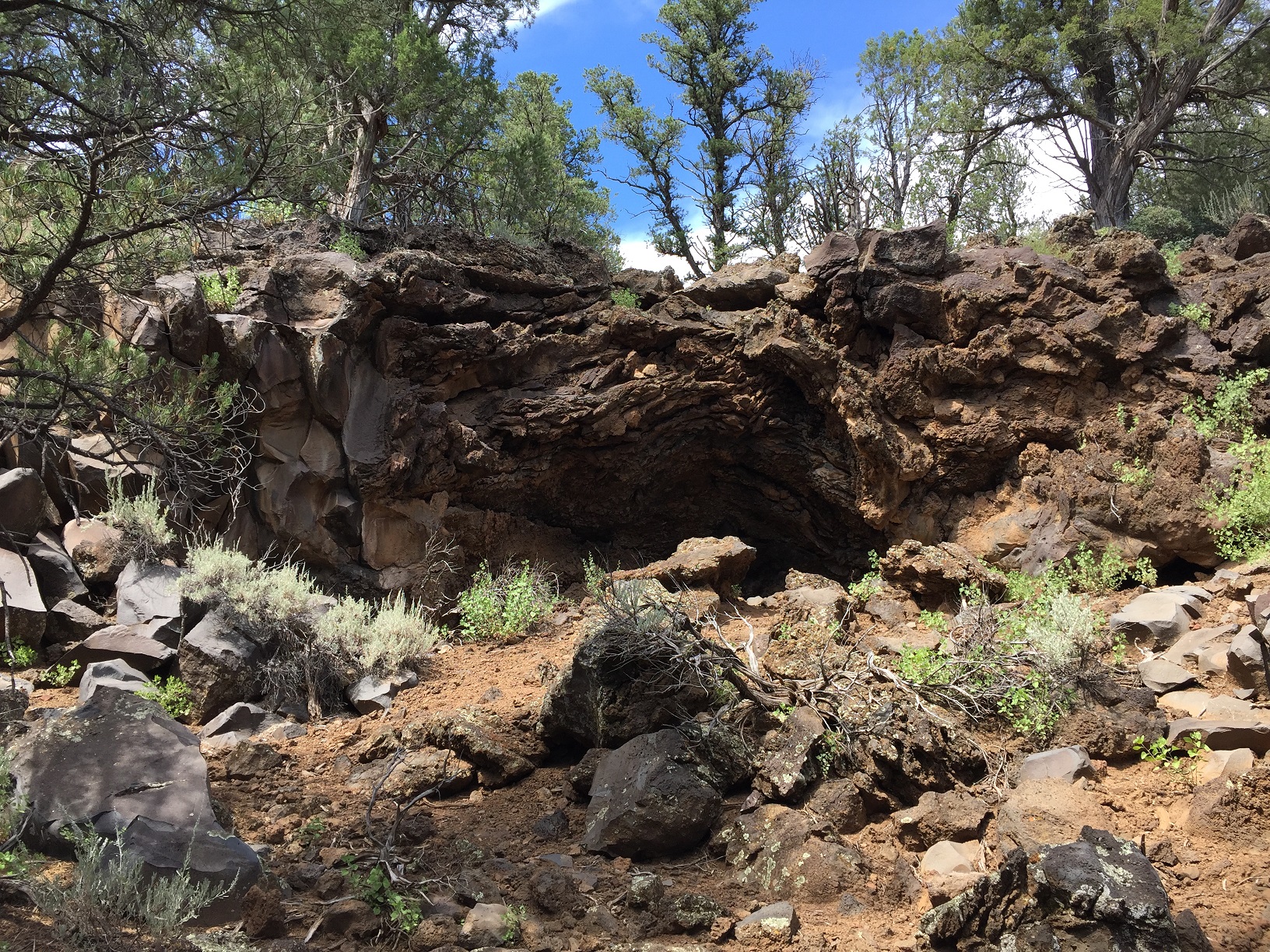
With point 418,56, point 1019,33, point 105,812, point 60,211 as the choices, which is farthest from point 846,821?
point 1019,33

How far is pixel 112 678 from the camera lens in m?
5.83

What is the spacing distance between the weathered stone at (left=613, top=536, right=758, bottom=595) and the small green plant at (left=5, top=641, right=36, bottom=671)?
16.0 feet

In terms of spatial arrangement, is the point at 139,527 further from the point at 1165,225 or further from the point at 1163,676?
the point at 1165,225

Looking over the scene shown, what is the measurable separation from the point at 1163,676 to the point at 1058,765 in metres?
1.42

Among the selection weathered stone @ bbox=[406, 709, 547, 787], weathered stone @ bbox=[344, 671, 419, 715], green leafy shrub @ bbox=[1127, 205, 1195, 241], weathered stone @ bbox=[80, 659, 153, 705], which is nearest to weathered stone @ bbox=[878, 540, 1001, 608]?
weathered stone @ bbox=[406, 709, 547, 787]

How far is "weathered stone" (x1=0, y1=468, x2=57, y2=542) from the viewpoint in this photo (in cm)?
683

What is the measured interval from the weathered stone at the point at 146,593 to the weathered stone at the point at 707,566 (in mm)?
3958

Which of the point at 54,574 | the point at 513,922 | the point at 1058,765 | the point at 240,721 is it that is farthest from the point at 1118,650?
the point at 54,574

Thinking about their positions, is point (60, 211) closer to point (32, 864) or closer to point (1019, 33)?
point (32, 864)

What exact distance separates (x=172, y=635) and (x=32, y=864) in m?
3.44

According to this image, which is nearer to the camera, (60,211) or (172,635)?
(60,211)

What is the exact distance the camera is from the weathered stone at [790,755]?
4.35 m

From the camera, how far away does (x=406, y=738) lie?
208 inches

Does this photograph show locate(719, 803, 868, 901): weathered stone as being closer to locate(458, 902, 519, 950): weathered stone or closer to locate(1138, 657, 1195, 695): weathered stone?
locate(458, 902, 519, 950): weathered stone
